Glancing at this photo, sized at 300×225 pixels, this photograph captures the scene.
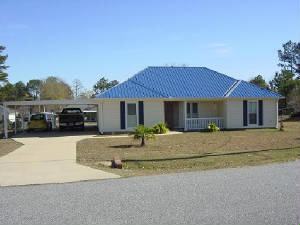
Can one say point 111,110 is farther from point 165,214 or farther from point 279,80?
point 279,80

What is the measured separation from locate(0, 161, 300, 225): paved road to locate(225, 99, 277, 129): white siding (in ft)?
58.2

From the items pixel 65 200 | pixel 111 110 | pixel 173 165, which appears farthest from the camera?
pixel 111 110

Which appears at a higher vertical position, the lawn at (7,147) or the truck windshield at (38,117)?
the truck windshield at (38,117)

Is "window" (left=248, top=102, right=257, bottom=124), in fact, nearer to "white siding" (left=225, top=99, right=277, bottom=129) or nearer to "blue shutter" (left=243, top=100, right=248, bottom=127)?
"blue shutter" (left=243, top=100, right=248, bottom=127)

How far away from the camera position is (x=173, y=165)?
38.2ft

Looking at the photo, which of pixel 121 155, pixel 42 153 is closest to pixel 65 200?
pixel 121 155

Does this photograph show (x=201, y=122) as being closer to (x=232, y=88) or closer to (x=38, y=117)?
(x=232, y=88)

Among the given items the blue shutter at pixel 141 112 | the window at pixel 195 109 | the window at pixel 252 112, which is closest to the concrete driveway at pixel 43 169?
the blue shutter at pixel 141 112

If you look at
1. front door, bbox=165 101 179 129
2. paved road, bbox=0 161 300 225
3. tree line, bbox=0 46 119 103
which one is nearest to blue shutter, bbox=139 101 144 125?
front door, bbox=165 101 179 129

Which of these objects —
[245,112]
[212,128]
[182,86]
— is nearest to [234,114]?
[245,112]

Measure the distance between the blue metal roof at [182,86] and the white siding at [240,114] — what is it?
70 centimetres

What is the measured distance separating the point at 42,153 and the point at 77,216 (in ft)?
31.6

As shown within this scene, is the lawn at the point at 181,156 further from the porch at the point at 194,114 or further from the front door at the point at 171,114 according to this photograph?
the front door at the point at 171,114

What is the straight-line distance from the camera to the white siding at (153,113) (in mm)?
25945
